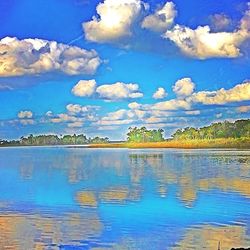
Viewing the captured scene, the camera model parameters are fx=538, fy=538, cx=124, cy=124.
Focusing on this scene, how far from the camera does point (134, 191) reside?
28344mm

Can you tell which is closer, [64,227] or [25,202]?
[64,227]

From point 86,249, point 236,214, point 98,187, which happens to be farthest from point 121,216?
point 98,187

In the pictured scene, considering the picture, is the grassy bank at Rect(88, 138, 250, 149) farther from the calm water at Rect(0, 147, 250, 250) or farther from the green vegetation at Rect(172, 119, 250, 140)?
the calm water at Rect(0, 147, 250, 250)

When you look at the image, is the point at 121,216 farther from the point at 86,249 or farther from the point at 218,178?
the point at 218,178

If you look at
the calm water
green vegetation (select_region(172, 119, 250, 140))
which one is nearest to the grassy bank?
green vegetation (select_region(172, 119, 250, 140))

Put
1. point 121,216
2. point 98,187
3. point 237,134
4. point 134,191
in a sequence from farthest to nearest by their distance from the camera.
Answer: point 237,134 < point 98,187 < point 134,191 < point 121,216

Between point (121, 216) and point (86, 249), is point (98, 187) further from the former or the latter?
point (86, 249)

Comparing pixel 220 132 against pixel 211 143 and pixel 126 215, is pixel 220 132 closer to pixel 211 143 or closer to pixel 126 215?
pixel 211 143

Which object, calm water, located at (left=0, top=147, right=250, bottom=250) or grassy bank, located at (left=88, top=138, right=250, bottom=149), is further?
grassy bank, located at (left=88, top=138, right=250, bottom=149)

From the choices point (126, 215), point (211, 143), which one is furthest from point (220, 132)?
point (126, 215)

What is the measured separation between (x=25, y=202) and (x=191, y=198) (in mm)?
7691

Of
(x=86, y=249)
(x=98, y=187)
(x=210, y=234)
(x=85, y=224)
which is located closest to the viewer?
(x=86, y=249)

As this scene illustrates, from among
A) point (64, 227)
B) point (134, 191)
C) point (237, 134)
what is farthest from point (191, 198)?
point (237, 134)

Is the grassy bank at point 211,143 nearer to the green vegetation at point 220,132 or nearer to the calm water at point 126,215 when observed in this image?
the green vegetation at point 220,132
